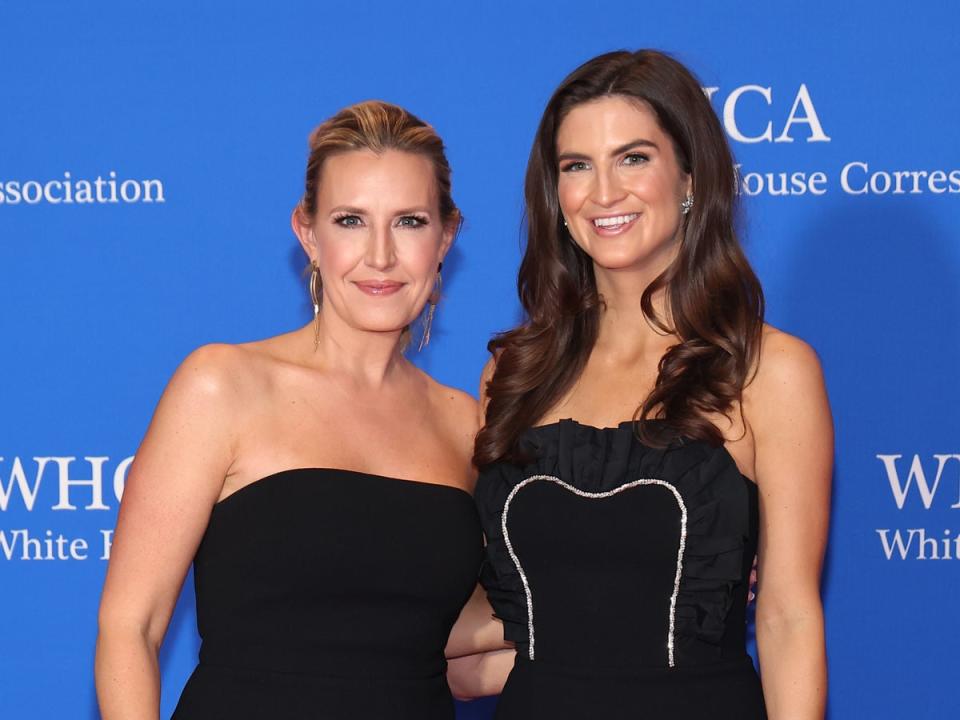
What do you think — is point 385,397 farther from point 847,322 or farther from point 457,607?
point 847,322

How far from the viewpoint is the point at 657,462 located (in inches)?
86.0

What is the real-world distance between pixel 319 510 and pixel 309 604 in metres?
0.15

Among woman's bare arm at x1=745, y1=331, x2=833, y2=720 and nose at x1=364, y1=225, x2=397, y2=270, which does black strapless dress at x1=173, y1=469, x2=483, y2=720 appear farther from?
woman's bare arm at x1=745, y1=331, x2=833, y2=720

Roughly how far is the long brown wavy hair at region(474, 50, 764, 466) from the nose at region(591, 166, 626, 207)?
0.42ft

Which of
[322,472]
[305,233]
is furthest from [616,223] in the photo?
[322,472]

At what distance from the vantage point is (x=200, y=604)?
215cm

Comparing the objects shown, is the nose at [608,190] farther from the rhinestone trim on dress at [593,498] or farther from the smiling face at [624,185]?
the rhinestone trim on dress at [593,498]

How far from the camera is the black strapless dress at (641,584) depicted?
2141mm

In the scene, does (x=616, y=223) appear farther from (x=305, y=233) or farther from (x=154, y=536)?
(x=154, y=536)

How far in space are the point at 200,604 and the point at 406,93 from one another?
138cm

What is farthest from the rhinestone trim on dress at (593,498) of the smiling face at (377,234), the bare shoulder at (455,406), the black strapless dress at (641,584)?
the smiling face at (377,234)

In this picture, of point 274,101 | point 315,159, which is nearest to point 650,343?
point 315,159

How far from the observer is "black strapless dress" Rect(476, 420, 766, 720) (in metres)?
2.14

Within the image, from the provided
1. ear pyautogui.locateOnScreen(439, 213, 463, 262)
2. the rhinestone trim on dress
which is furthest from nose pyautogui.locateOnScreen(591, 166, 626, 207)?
the rhinestone trim on dress
